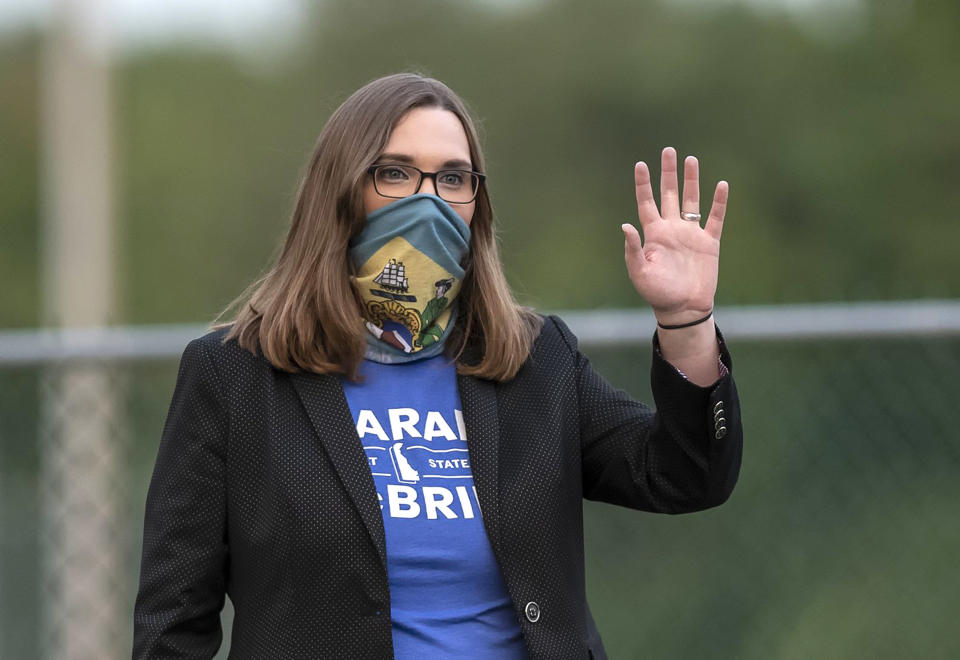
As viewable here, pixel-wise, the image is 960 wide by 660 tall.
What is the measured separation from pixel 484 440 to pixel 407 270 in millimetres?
390

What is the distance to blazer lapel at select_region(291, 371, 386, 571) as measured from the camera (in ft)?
8.21

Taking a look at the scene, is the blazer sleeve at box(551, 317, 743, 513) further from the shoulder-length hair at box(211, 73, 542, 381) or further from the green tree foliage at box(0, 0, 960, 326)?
the green tree foliage at box(0, 0, 960, 326)

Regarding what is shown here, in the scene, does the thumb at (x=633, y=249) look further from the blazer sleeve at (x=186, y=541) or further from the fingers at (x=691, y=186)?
the blazer sleeve at (x=186, y=541)

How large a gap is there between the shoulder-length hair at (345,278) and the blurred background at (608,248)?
1.59 feet

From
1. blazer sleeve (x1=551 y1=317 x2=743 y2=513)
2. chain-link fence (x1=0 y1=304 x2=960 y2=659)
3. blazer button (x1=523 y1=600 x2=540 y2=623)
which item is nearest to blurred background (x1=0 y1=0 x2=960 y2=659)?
chain-link fence (x1=0 y1=304 x2=960 y2=659)

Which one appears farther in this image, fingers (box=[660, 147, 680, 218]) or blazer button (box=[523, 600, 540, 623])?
fingers (box=[660, 147, 680, 218])

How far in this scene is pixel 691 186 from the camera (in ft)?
8.86

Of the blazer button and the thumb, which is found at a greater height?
the thumb

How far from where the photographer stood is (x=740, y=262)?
9.61 m

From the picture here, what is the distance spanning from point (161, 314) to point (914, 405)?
11015mm

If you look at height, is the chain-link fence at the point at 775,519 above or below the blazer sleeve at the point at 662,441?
below

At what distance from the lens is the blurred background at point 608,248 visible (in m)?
3.83

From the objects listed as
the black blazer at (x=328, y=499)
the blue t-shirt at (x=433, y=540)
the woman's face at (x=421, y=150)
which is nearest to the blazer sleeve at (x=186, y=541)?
the black blazer at (x=328, y=499)

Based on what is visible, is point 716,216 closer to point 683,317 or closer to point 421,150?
point 683,317
